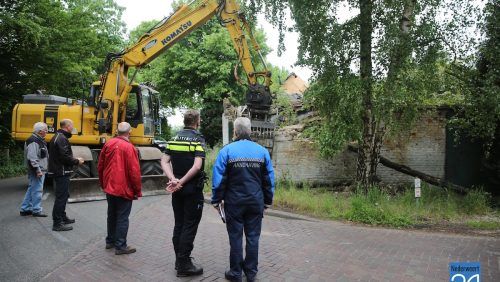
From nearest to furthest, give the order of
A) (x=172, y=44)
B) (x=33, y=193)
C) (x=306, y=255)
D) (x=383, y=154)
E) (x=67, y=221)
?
(x=306, y=255)
(x=67, y=221)
(x=33, y=193)
(x=172, y=44)
(x=383, y=154)

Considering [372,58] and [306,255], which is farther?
[372,58]

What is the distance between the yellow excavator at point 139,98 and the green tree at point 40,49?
3.59 ft

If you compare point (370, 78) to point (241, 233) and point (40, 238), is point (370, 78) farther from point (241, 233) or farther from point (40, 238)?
point (40, 238)

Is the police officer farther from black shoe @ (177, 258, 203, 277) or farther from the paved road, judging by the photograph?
the paved road

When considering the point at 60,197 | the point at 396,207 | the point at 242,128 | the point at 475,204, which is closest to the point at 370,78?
the point at 396,207

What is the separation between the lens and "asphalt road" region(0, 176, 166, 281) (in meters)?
4.82

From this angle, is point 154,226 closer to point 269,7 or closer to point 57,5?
point 269,7

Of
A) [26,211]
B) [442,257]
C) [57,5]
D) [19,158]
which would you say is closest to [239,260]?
[442,257]

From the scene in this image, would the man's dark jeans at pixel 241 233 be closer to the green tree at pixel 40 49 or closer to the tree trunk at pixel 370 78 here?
the tree trunk at pixel 370 78

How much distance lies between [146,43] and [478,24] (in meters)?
8.49

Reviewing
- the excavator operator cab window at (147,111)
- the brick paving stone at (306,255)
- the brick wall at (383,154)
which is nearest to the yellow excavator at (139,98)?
the excavator operator cab window at (147,111)

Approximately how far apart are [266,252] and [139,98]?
7.67m

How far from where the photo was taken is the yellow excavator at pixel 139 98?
35.8ft

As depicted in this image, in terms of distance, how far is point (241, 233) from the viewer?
14.5 feet
